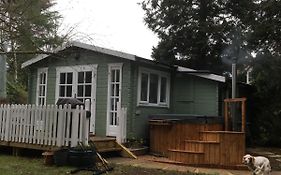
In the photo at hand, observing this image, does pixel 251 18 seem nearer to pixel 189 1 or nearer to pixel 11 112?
pixel 189 1

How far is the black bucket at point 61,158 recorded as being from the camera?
30.9 feet

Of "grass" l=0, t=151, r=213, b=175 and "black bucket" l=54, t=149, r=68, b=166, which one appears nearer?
"grass" l=0, t=151, r=213, b=175

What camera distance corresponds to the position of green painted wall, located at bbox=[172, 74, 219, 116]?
14.2m

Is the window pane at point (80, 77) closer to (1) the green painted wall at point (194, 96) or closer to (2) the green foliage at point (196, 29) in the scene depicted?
(1) the green painted wall at point (194, 96)

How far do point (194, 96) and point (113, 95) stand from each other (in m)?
3.23

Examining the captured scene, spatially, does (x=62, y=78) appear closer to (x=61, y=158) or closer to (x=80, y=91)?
(x=80, y=91)

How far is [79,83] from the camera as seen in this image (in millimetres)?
13977

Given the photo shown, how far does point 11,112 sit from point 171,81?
6.12 meters

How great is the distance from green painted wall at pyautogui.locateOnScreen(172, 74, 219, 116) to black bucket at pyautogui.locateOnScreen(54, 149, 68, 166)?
6.28 meters

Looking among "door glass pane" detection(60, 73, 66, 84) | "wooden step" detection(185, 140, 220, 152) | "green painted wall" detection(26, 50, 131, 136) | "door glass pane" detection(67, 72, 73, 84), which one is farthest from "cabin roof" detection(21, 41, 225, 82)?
"wooden step" detection(185, 140, 220, 152)

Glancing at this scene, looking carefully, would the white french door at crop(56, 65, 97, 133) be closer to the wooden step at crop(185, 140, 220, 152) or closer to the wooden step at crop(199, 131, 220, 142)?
the wooden step at crop(185, 140, 220, 152)

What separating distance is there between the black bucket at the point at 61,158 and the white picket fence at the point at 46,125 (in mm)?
385

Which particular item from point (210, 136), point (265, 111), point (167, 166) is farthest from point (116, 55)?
point (265, 111)

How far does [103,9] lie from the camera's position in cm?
1084
